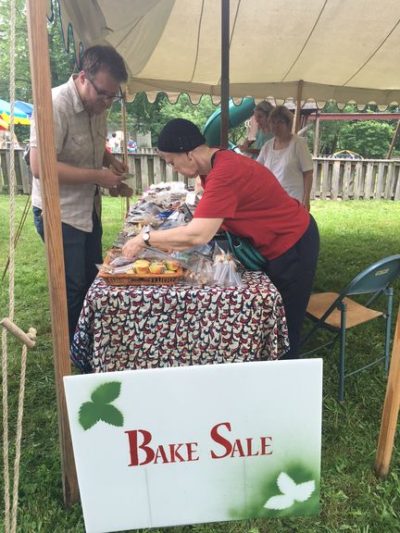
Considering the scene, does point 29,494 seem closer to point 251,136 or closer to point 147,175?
point 251,136

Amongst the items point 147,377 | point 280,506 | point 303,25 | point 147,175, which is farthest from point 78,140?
point 147,175

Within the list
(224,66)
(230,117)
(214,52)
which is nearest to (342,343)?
(224,66)

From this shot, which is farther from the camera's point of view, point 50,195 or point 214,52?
point 214,52

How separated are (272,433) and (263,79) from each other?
4.91m

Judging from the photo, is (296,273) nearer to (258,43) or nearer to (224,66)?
(224,66)

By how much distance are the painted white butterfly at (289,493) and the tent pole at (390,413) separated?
426mm

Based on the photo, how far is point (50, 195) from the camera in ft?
4.32

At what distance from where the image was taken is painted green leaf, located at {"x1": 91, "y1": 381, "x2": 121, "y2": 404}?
1.31 m

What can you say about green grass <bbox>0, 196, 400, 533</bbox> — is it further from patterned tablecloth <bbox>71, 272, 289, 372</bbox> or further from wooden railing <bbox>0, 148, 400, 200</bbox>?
wooden railing <bbox>0, 148, 400, 200</bbox>

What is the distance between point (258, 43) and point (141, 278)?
11.2ft

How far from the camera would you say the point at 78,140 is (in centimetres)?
211

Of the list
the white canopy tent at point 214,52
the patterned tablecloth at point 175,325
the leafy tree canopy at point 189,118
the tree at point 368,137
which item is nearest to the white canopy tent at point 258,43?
the white canopy tent at point 214,52

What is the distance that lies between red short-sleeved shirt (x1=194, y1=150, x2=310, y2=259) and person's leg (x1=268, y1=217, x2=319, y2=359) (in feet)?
0.13

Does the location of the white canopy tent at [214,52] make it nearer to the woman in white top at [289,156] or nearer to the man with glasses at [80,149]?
the man with glasses at [80,149]
